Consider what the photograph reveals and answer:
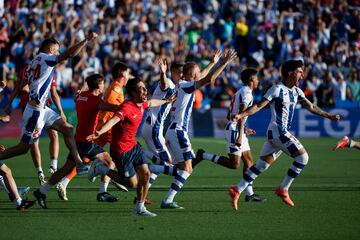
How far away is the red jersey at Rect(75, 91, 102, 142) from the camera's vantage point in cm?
1332

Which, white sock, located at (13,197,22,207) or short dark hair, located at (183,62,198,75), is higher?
short dark hair, located at (183,62,198,75)

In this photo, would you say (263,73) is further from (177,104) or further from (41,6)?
(177,104)

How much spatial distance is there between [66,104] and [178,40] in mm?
6107

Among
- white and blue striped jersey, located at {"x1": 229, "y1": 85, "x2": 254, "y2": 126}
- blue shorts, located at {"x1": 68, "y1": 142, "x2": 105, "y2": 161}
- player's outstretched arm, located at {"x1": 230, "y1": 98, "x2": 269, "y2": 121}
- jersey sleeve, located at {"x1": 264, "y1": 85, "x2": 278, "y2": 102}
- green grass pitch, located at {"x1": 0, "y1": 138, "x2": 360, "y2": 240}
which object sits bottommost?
green grass pitch, located at {"x1": 0, "y1": 138, "x2": 360, "y2": 240}

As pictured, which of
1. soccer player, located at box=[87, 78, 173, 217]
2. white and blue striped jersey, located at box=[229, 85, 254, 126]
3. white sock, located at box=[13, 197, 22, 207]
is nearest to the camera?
soccer player, located at box=[87, 78, 173, 217]

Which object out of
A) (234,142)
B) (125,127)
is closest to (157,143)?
(234,142)

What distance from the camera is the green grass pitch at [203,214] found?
1064 cm

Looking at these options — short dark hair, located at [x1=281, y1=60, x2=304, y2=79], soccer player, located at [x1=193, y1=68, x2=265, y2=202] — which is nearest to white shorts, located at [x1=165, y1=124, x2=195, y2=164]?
soccer player, located at [x1=193, y1=68, x2=265, y2=202]

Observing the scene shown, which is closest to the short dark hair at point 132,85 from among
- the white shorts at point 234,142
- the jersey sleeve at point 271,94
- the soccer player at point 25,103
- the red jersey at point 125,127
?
the red jersey at point 125,127

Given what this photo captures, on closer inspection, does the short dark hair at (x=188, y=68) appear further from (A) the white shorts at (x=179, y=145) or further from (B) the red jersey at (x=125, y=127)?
(B) the red jersey at (x=125, y=127)

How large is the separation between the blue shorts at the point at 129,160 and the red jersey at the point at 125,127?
63 mm

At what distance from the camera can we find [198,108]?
94.6 feet

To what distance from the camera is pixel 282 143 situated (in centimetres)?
1323

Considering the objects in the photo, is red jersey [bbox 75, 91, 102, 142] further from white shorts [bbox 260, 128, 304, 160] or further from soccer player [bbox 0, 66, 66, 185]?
white shorts [bbox 260, 128, 304, 160]
